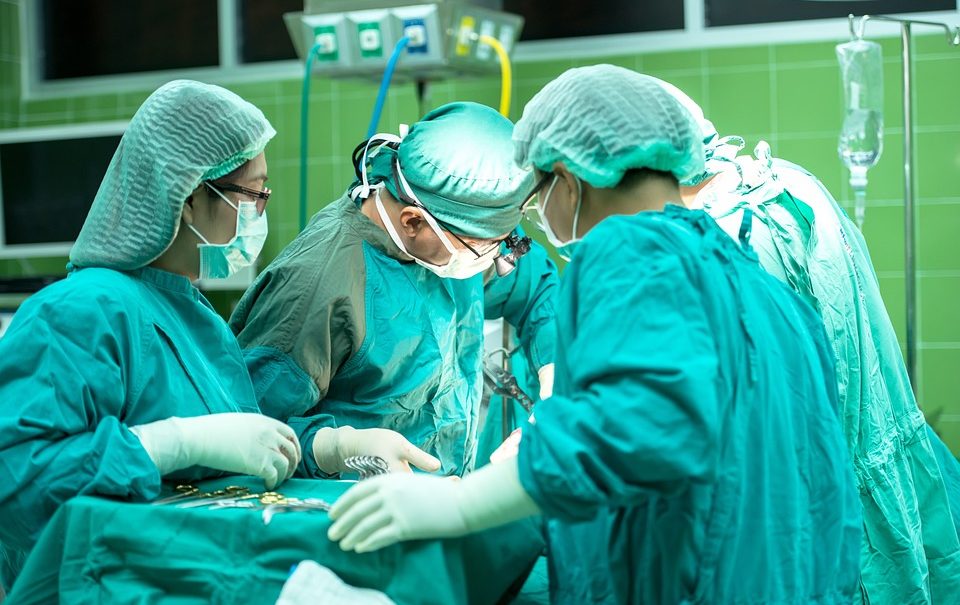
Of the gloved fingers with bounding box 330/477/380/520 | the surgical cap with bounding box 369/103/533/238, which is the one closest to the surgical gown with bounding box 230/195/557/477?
the surgical cap with bounding box 369/103/533/238

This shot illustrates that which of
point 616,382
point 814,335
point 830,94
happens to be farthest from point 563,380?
point 830,94

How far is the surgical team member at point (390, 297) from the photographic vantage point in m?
1.76

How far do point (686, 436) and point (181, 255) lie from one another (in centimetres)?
87

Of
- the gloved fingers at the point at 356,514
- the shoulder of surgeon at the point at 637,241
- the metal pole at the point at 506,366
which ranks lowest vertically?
the metal pole at the point at 506,366

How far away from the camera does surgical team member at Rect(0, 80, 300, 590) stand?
49.9 inches

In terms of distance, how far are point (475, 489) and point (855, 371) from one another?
105 cm

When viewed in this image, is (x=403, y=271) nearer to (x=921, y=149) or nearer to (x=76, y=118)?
(x=921, y=149)

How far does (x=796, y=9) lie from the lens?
3.78 m

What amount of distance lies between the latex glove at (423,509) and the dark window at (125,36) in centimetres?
373

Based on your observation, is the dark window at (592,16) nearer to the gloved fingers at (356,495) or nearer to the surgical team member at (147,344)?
the surgical team member at (147,344)

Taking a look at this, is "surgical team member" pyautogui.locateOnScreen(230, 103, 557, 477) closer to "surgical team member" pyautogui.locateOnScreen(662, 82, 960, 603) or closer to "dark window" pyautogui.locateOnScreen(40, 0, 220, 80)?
"surgical team member" pyautogui.locateOnScreen(662, 82, 960, 603)

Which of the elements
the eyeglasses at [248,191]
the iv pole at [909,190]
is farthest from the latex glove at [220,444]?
the iv pole at [909,190]

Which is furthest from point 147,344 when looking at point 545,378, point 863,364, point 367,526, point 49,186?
point 49,186

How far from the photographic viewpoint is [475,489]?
1122 millimetres
